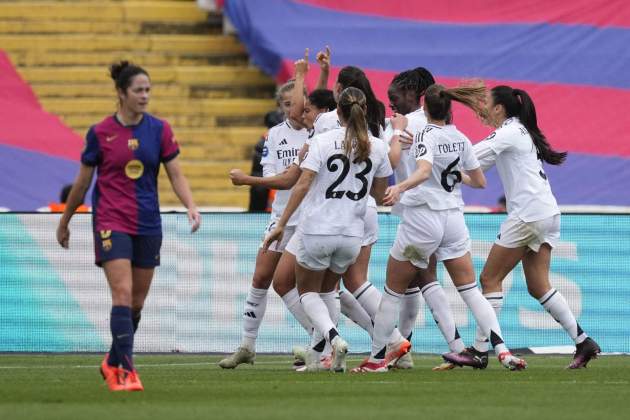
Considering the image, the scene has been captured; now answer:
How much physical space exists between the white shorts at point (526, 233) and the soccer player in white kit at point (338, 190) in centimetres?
152

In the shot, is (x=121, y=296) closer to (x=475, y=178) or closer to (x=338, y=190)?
(x=338, y=190)

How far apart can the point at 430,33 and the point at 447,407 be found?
15348 millimetres

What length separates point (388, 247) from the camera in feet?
51.3

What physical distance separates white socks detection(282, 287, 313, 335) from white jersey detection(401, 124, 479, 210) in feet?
3.91

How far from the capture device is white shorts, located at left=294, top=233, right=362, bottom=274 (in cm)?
1127

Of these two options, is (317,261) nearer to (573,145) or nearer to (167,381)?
(167,381)

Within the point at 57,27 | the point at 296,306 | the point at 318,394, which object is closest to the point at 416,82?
the point at 296,306

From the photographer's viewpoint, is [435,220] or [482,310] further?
[482,310]

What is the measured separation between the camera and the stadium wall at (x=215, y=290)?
1553 cm

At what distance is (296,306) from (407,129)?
66.0 inches

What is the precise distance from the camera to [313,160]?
439 inches

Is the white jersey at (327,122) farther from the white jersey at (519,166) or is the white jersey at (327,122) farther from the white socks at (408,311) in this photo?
the white socks at (408,311)

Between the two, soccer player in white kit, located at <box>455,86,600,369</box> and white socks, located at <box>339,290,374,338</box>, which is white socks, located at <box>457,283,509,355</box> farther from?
white socks, located at <box>339,290,374,338</box>

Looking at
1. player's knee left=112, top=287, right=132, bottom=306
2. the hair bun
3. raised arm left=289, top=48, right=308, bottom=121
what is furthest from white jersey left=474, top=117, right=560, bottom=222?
player's knee left=112, top=287, right=132, bottom=306
